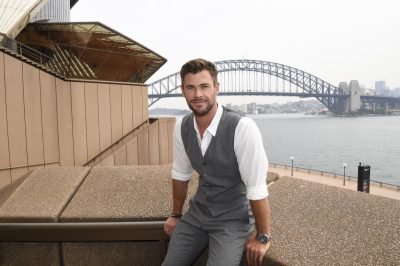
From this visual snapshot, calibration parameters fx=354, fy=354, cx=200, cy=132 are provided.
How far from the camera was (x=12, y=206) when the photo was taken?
2.53 m

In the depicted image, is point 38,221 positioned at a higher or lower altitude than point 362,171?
higher

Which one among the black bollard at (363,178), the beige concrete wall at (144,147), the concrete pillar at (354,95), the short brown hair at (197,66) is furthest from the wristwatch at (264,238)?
the concrete pillar at (354,95)

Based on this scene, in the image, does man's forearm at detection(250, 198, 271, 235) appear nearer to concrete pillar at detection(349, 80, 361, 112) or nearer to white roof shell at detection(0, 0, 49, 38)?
white roof shell at detection(0, 0, 49, 38)

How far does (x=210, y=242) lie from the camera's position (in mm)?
2021

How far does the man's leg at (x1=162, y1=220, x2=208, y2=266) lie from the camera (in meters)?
2.09

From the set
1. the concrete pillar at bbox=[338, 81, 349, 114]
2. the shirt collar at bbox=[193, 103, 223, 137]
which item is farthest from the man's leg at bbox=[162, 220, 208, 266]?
the concrete pillar at bbox=[338, 81, 349, 114]

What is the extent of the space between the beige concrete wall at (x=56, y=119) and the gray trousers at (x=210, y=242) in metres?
8.12

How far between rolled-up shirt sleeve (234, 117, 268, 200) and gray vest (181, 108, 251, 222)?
0.24 ft

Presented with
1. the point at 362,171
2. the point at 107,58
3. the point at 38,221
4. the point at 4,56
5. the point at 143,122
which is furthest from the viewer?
the point at 107,58

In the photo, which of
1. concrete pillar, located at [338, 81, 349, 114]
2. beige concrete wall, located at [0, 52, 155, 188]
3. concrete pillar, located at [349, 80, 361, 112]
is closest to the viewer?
beige concrete wall, located at [0, 52, 155, 188]

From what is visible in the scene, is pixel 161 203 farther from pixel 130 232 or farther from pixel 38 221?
pixel 38 221

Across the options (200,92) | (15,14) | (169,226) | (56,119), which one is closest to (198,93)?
(200,92)

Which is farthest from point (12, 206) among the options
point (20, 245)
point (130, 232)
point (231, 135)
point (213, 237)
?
point (231, 135)

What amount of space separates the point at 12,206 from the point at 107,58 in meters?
17.3
